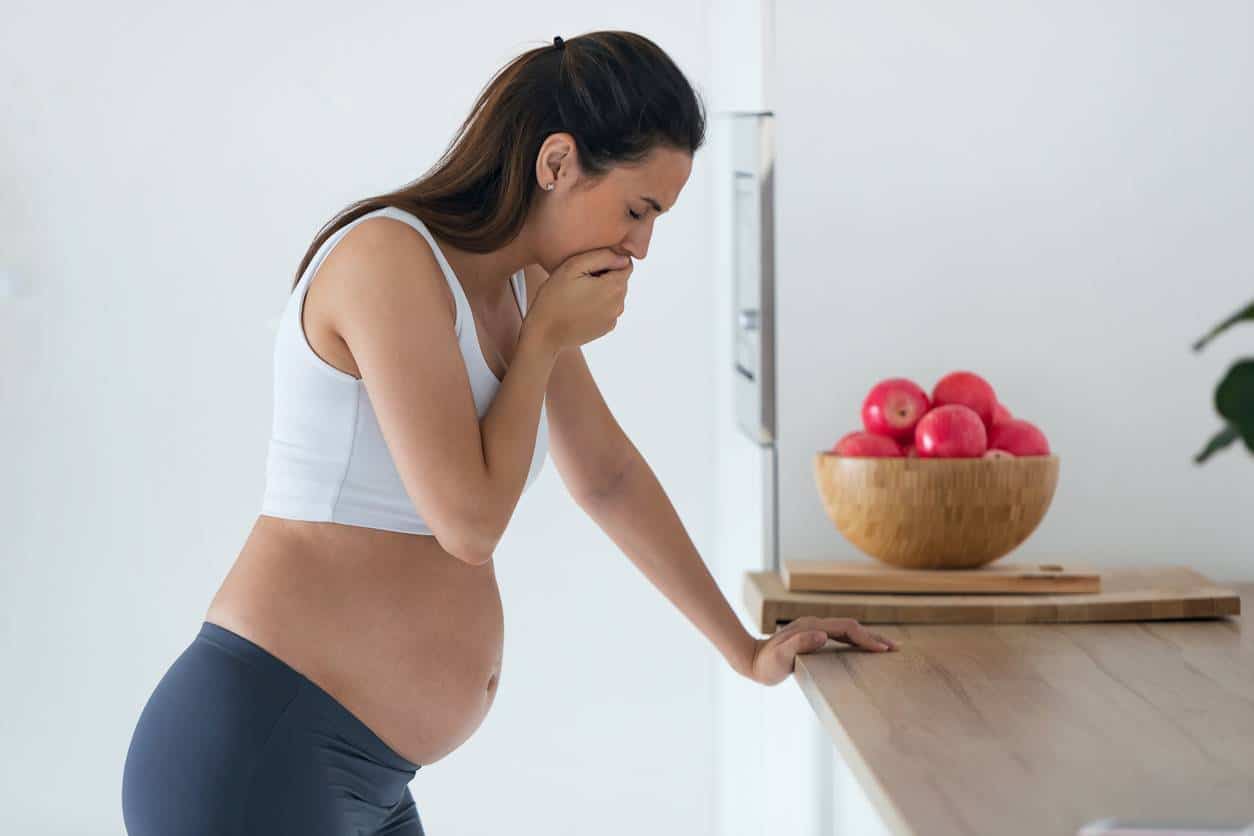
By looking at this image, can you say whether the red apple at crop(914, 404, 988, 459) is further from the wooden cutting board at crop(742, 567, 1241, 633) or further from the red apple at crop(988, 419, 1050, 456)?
the wooden cutting board at crop(742, 567, 1241, 633)

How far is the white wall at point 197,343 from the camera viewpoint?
2725 millimetres

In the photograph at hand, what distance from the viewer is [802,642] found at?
1.33 metres

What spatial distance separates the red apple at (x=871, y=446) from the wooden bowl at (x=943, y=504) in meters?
0.01

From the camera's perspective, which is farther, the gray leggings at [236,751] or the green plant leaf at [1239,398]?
the gray leggings at [236,751]

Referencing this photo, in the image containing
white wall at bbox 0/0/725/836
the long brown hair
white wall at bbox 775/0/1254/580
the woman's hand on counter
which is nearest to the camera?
the long brown hair

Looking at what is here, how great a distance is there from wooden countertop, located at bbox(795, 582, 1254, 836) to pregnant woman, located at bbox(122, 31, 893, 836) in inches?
5.2

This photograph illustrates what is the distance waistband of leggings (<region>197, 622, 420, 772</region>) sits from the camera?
1.11m

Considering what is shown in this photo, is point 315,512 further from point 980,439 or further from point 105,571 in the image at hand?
point 105,571

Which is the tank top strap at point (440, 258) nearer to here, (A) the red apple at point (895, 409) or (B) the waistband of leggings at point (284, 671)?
(B) the waistband of leggings at point (284, 671)

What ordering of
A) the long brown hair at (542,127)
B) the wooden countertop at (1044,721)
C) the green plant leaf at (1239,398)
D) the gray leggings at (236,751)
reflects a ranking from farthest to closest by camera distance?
the long brown hair at (542,127) < the gray leggings at (236,751) < the wooden countertop at (1044,721) < the green plant leaf at (1239,398)

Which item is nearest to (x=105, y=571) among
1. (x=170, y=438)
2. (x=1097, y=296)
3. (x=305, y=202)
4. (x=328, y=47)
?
(x=170, y=438)

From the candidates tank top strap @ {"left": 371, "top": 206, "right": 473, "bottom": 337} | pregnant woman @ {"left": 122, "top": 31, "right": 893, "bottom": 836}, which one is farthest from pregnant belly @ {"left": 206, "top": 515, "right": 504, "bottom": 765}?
tank top strap @ {"left": 371, "top": 206, "right": 473, "bottom": 337}

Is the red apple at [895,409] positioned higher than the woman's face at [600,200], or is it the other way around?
the woman's face at [600,200]

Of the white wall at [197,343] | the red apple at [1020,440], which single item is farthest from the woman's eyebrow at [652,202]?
the white wall at [197,343]
